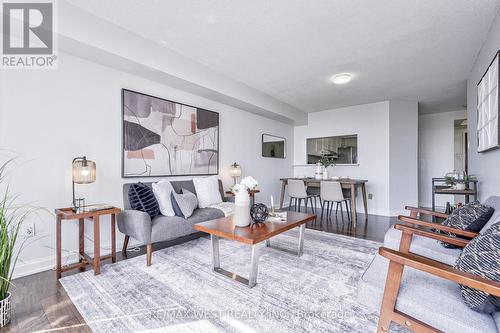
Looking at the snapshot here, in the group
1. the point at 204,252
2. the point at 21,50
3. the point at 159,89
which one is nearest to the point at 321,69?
the point at 159,89

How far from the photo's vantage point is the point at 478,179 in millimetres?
2900

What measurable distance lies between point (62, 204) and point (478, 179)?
4768 mm

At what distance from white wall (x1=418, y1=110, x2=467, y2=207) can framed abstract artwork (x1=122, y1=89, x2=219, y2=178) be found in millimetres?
5358

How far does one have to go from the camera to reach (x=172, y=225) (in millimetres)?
2594

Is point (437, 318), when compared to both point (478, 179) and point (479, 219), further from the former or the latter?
point (478, 179)

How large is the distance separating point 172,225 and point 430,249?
233 cm

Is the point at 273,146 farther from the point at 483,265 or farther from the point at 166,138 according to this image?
the point at 483,265

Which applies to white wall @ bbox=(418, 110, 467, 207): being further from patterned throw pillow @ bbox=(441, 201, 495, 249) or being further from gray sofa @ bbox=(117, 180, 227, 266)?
gray sofa @ bbox=(117, 180, 227, 266)

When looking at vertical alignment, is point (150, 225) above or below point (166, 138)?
below

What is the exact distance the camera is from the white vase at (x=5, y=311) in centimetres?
148

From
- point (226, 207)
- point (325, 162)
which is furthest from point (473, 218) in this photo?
point (325, 162)

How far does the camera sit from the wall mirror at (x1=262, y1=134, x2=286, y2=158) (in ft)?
17.7

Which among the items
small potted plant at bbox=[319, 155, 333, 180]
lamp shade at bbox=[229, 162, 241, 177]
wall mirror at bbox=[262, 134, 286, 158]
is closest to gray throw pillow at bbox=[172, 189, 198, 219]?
lamp shade at bbox=[229, 162, 241, 177]

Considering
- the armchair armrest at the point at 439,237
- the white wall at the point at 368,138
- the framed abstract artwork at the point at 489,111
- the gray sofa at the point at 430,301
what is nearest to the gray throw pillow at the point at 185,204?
the gray sofa at the point at 430,301
